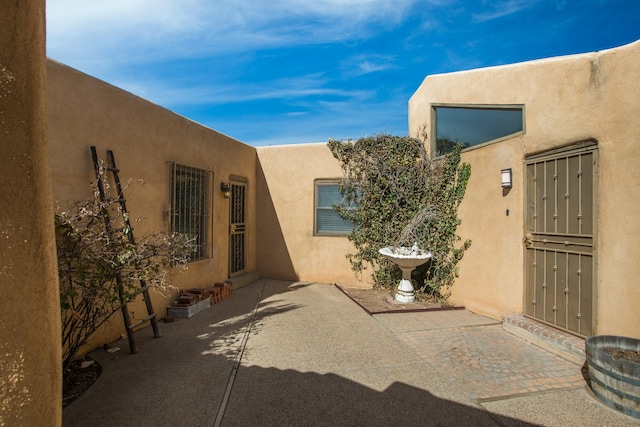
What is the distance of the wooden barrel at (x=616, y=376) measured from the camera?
2.74 meters

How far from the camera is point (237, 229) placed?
25.6 ft

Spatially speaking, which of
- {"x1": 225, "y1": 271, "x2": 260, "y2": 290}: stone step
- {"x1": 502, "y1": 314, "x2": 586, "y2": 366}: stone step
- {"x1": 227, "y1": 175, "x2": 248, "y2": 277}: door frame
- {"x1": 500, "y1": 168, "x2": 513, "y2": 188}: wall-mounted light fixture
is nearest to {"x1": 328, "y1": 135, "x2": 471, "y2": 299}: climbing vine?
{"x1": 500, "y1": 168, "x2": 513, "y2": 188}: wall-mounted light fixture

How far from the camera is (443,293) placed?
6605 mm

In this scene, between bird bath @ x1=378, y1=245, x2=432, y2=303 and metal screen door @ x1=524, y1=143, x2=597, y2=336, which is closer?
metal screen door @ x1=524, y1=143, x2=597, y2=336

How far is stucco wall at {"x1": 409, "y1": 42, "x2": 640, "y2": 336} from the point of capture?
3.46 meters

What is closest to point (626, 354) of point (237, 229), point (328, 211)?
point (328, 211)

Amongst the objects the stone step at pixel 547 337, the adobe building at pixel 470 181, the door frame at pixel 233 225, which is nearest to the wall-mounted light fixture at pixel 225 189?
the adobe building at pixel 470 181

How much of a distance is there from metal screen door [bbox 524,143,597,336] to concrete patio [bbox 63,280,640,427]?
0.56 meters

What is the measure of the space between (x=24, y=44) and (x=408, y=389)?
3593mm

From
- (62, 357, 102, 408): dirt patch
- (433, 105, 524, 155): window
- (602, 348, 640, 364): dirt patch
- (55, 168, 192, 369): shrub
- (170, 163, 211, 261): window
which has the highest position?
(433, 105, 524, 155): window

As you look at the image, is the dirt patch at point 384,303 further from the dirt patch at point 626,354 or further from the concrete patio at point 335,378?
the dirt patch at point 626,354

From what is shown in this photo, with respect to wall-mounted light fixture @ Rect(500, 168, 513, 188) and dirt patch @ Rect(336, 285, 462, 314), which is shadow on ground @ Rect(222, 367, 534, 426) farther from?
wall-mounted light fixture @ Rect(500, 168, 513, 188)

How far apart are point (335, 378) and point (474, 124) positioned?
15.5 feet

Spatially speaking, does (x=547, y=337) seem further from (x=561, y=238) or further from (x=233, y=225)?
(x=233, y=225)
